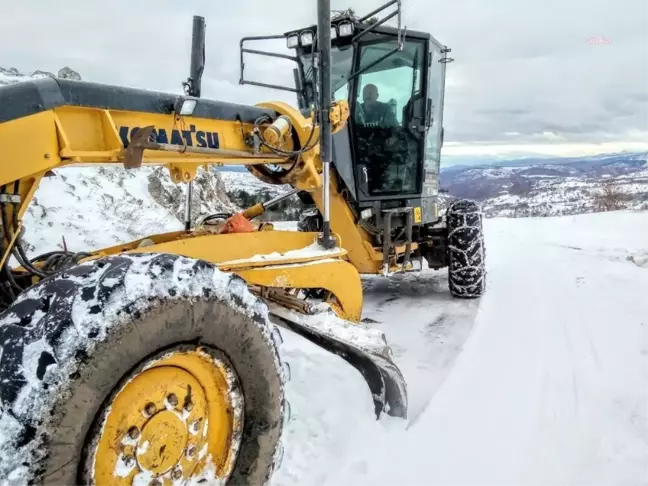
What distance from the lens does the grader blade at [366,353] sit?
3084 millimetres

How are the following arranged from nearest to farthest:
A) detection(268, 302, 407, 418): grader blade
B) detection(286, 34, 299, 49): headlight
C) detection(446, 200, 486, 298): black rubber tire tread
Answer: detection(268, 302, 407, 418): grader blade, detection(286, 34, 299, 49): headlight, detection(446, 200, 486, 298): black rubber tire tread

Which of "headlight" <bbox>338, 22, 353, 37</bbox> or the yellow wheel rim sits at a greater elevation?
"headlight" <bbox>338, 22, 353, 37</bbox>

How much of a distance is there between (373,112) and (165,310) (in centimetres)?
426

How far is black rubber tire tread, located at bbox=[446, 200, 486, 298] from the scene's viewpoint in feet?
19.8

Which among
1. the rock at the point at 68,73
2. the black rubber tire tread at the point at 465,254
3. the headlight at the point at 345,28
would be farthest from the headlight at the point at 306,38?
the rock at the point at 68,73

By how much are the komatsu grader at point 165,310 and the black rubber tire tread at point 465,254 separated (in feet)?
7.95

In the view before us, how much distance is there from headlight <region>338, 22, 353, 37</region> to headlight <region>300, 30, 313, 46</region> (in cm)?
28

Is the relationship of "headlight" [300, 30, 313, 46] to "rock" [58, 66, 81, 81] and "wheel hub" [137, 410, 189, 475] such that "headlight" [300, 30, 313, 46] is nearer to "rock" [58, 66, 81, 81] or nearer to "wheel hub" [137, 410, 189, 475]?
"wheel hub" [137, 410, 189, 475]

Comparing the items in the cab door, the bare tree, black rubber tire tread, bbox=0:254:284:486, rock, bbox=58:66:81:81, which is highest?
rock, bbox=58:66:81:81

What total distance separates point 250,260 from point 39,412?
1661 mm

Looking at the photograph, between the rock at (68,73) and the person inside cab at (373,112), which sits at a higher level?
the rock at (68,73)

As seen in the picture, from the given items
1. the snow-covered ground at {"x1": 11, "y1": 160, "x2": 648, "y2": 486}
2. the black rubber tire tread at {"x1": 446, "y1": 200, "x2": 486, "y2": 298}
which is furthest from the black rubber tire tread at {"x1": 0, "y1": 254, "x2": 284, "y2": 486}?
the black rubber tire tread at {"x1": 446, "y1": 200, "x2": 486, "y2": 298}

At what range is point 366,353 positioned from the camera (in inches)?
121

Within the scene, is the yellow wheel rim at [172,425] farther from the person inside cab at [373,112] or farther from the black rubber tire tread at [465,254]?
the black rubber tire tread at [465,254]
